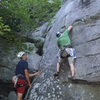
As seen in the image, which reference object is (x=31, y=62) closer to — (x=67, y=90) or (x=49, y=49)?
(x=49, y=49)

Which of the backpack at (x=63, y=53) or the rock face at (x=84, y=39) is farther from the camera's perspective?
the backpack at (x=63, y=53)

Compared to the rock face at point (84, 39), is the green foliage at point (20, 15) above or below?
above

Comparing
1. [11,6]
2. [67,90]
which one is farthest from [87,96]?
[11,6]

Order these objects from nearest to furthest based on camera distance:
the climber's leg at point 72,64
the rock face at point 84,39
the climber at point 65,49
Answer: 1. the rock face at point 84,39
2. the climber's leg at point 72,64
3. the climber at point 65,49

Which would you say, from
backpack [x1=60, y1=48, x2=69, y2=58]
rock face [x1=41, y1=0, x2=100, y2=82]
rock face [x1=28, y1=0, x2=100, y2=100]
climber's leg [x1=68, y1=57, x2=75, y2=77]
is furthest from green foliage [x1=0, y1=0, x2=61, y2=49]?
climber's leg [x1=68, y1=57, x2=75, y2=77]

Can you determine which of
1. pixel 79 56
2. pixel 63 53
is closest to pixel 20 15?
pixel 63 53

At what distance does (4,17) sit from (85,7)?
4.98 metres

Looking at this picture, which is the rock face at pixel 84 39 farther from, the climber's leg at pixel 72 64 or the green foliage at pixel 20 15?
the green foliage at pixel 20 15

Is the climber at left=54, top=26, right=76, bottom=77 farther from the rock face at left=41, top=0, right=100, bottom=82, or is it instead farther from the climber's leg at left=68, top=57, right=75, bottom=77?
the rock face at left=41, top=0, right=100, bottom=82

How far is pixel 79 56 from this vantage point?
10.7m

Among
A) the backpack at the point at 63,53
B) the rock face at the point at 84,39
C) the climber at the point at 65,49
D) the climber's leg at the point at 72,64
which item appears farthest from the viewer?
the backpack at the point at 63,53

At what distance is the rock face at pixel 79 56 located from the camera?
1016cm

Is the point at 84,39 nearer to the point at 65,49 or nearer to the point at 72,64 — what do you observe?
the point at 65,49

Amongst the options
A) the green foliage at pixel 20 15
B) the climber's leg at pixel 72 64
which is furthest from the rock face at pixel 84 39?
the green foliage at pixel 20 15
